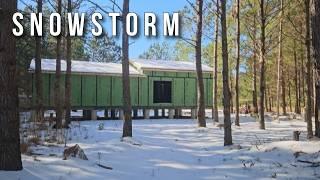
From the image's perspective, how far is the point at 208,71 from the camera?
96.2 feet

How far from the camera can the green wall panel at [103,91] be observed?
85.0 ft

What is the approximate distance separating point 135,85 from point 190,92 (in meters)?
3.84

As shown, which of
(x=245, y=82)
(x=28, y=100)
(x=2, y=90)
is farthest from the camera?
(x=245, y=82)

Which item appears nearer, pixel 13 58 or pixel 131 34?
pixel 13 58

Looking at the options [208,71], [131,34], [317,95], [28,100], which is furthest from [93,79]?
[317,95]

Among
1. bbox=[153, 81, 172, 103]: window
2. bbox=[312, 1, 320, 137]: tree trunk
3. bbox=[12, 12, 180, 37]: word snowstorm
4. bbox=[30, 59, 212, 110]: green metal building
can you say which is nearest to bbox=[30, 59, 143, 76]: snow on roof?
bbox=[30, 59, 212, 110]: green metal building

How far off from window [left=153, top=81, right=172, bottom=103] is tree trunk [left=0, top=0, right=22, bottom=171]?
794 inches

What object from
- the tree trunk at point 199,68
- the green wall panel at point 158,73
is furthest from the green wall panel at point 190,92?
the tree trunk at point 199,68

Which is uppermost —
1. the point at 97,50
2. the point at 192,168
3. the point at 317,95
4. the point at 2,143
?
the point at 97,50

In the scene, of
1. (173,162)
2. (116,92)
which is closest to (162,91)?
(116,92)

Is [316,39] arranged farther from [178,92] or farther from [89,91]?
[178,92]

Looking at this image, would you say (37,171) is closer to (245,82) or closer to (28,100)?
(28,100)

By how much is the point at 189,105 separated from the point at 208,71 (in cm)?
253

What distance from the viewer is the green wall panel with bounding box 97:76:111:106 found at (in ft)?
85.0
